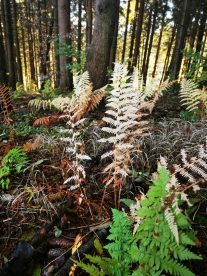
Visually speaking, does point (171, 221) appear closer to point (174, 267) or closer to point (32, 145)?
point (174, 267)

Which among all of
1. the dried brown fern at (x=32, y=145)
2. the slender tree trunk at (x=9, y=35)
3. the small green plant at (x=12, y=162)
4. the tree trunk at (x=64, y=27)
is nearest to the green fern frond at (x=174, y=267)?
the small green plant at (x=12, y=162)

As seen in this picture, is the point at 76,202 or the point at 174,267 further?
the point at 76,202

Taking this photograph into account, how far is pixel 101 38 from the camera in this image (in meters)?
4.51

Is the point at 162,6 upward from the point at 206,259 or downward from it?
upward

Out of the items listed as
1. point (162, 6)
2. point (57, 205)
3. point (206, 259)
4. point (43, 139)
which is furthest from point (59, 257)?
point (162, 6)

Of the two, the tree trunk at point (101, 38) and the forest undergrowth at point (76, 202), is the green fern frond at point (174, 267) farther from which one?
the tree trunk at point (101, 38)

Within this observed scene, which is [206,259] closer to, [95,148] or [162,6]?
[95,148]

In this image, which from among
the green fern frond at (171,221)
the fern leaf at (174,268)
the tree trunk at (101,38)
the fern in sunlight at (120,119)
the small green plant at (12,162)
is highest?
the tree trunk at (101,38)

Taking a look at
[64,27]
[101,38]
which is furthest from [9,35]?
[101,38]

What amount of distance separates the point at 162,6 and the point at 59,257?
18.6 meters

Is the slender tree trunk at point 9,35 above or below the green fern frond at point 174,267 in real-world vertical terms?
above

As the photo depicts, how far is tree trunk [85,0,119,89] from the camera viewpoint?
170 inches

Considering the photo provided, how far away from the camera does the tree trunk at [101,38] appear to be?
14.1ft

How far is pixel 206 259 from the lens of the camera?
1.41m
